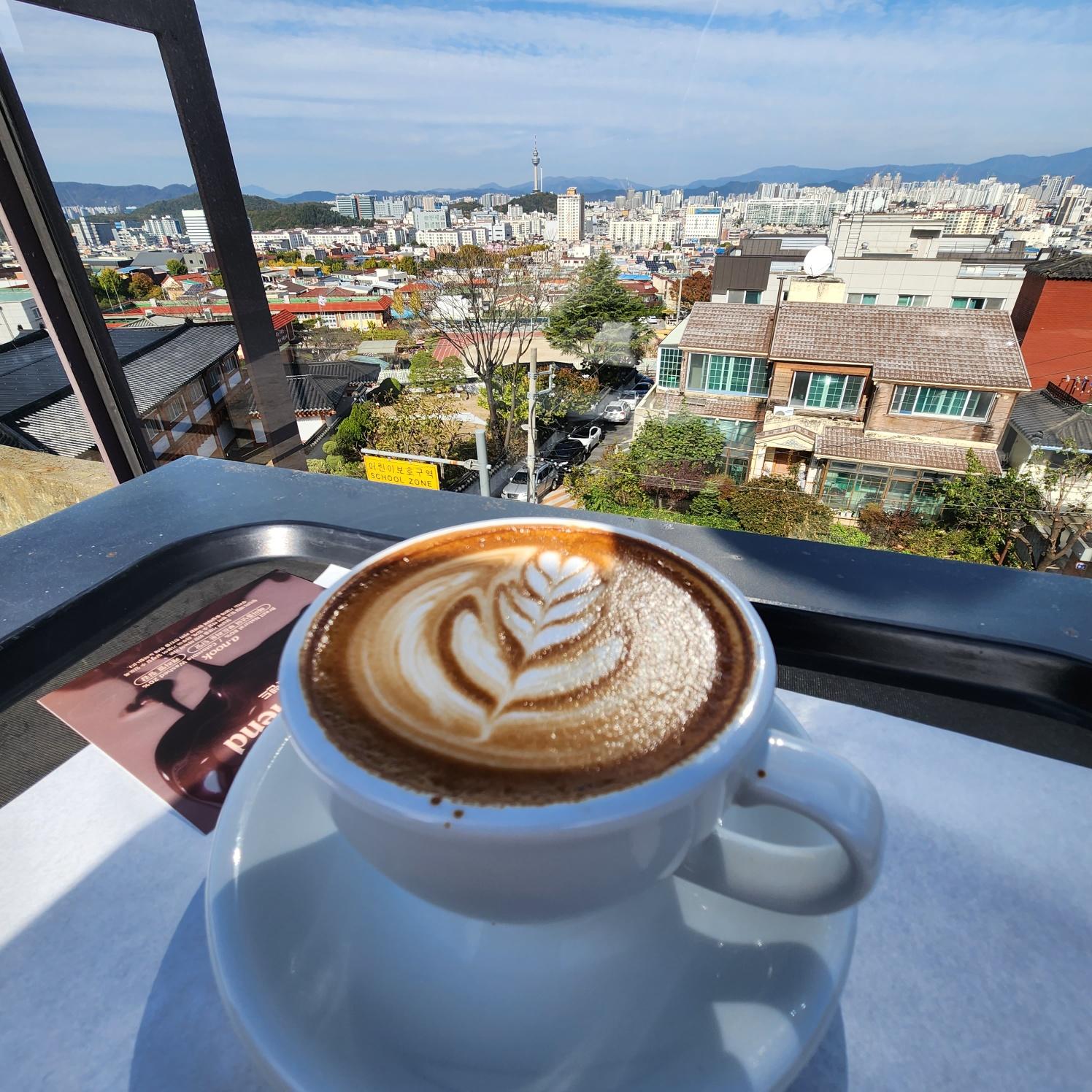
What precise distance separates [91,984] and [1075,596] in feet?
3.45

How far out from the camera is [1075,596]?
730 mm

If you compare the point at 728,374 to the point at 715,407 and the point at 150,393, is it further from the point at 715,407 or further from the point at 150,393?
the point at 150,393

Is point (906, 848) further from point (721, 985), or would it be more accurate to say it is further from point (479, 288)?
point (479, 288)

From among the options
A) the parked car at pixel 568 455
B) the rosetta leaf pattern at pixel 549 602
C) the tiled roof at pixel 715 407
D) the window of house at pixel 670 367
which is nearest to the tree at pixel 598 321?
the parked car at pixel 568 455

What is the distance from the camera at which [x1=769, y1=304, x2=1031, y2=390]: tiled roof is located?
934 cm

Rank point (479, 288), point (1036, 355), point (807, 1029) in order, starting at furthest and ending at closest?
point (1036, 355) → point (479, 288) → point (807, 1029)

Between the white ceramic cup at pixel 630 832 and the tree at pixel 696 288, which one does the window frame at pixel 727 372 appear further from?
the tree at pixel 696 288

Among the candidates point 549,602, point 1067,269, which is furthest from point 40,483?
point 1067,269

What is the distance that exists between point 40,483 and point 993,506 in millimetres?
10931

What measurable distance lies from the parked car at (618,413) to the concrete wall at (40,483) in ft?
46.9

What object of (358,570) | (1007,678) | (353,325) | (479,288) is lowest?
(353,325)

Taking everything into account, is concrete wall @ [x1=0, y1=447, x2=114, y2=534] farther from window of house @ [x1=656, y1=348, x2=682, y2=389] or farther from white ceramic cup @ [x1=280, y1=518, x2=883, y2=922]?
window of house @ [x1=656, y1=348, x2=682, y2=389]

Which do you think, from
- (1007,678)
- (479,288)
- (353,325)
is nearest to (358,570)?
(1007,678)

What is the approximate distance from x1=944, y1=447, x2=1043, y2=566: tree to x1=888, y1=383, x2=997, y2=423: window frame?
0.65 meters
